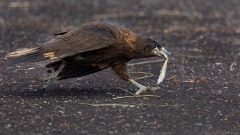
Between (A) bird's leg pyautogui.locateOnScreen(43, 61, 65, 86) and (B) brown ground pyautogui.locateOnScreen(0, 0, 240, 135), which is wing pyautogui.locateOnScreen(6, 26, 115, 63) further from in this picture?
(B) brown ground pyautogui.locateOnScreen(0, 0, 240, 135)

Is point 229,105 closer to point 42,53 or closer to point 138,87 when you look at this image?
point 138,87

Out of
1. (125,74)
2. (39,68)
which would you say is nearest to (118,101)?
(125,74)

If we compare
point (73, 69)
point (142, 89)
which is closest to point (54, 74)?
point (73, 69)

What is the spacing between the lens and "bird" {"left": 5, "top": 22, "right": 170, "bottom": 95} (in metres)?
6.23

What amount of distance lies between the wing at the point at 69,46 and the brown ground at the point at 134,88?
1.42 feet

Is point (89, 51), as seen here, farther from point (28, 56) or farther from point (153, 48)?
point (153, 48)

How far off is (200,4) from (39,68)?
642cm

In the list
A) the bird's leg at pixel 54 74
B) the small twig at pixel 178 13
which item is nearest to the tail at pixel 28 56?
the bird's leg at pixel 54 74

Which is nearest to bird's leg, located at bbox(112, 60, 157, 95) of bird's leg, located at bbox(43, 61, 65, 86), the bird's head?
the bird's head

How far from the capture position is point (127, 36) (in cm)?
648

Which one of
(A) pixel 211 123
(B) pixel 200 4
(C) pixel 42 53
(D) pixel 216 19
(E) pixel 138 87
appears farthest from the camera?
(B) pixel 200 4

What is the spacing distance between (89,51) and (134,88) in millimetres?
928

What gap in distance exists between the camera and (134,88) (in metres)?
7.02

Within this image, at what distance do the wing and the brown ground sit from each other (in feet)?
1.42
